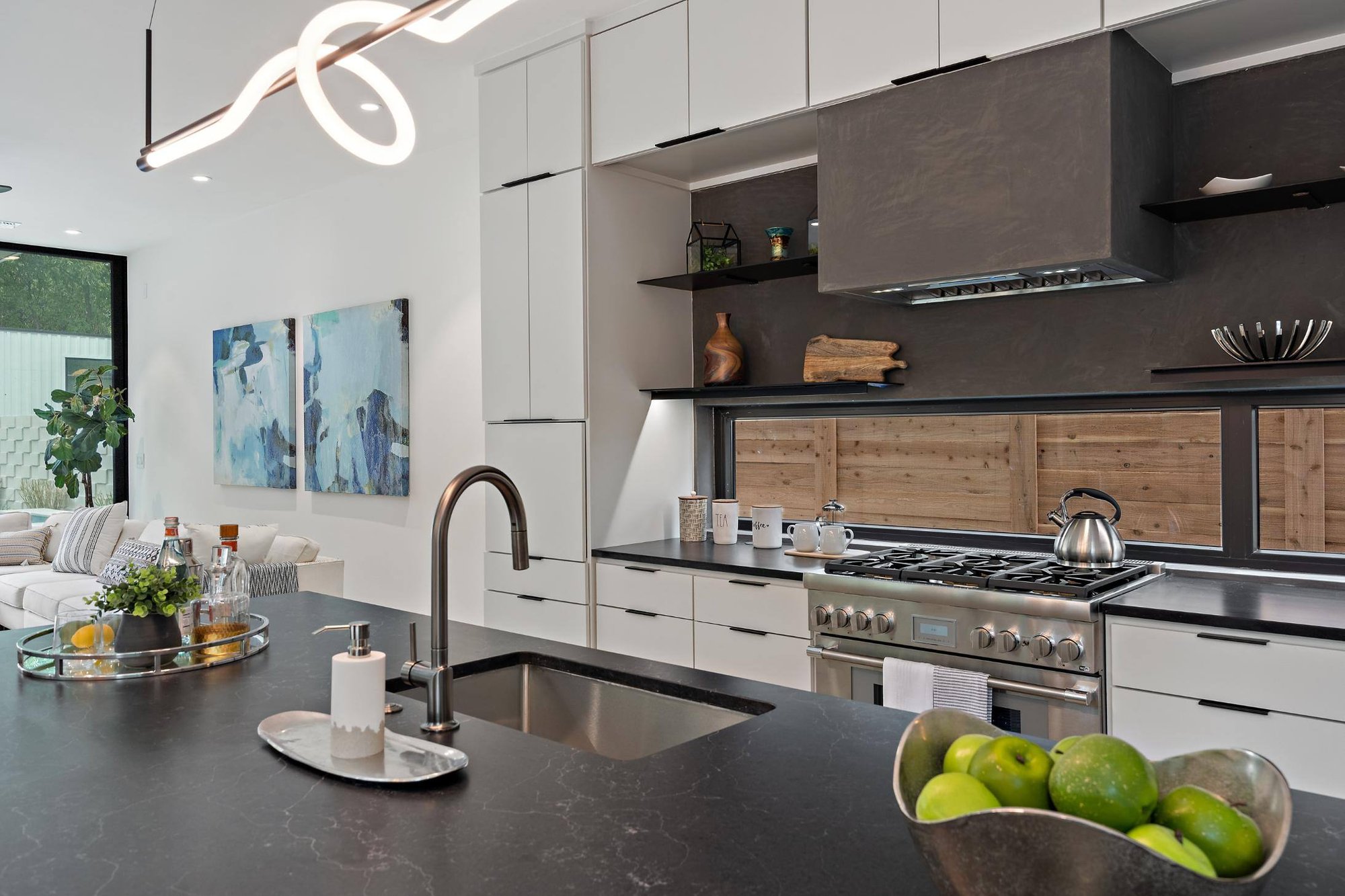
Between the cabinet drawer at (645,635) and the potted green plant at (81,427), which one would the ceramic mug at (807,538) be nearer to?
the cabinet drawer at (645,635)

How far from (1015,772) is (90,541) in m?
6.46

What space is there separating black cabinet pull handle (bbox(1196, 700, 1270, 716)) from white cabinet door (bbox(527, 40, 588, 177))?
2.74 m

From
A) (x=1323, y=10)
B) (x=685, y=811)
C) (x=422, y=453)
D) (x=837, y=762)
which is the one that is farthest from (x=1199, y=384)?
(x=422, y=453)

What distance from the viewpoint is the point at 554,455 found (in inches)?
151

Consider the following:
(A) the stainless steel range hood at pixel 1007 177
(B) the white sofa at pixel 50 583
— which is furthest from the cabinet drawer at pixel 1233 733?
(B) the white sofa at pixel 50 583

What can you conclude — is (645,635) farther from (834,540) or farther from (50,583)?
(50,583)

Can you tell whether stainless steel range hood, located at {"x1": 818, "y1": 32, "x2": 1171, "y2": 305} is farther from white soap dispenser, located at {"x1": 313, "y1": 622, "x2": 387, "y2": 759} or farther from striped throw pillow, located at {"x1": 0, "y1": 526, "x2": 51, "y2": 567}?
striped throw pillow, located at {"x1": 0, "y1": 526, "x2": 51, "y2": 567}

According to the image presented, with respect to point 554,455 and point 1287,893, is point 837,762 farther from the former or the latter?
point 554,455

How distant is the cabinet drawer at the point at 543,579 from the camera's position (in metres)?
3.77

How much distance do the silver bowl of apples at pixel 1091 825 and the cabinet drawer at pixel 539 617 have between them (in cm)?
299

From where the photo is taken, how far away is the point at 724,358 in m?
3.97

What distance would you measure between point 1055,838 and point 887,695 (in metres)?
2.12

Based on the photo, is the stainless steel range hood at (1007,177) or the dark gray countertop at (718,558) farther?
the dark gray countertop at (718,558)

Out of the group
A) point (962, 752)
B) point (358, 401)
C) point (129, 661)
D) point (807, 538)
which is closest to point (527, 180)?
point (807, 538)
